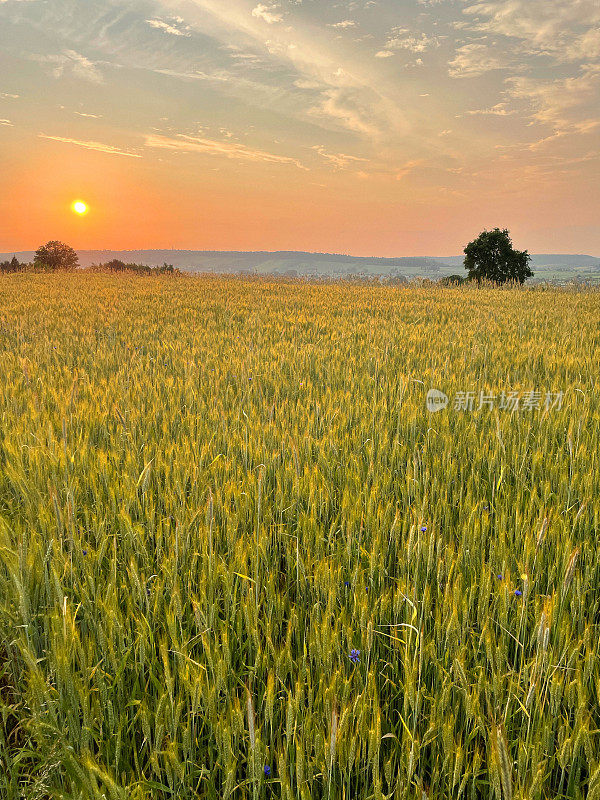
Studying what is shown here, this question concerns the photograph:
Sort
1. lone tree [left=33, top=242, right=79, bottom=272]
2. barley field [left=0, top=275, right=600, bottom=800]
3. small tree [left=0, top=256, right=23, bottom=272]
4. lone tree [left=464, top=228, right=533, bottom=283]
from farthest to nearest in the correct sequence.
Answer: lone tree [left=33, top=242, right=79, bottom=272], lone tree [left=464, top=228, right=533, bottom=283], small tree [left=0, top=256, right=23, bottom=272], barley field [left=0, top=275, right=600, bottom=800]

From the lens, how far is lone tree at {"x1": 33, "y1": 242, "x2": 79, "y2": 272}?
44963 millimetres

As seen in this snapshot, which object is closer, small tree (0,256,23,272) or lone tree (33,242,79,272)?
small tree (0,256,23,272)

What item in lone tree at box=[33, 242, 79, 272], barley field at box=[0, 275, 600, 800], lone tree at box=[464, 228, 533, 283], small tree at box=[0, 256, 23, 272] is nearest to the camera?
barley field at box=[0, 275, 600, 800]

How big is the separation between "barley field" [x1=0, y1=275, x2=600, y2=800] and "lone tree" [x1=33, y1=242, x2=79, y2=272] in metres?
46.3

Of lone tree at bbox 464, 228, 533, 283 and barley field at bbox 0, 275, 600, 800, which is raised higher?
lone tree at bbox 464, 228, 533, 283

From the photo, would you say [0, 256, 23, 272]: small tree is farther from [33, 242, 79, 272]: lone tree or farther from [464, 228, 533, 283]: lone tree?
[464, 228, 533, 283]: lone tree

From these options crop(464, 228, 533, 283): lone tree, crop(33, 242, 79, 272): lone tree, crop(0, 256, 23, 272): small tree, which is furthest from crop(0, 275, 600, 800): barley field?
crop(33, 242, 79, 272): lone tree

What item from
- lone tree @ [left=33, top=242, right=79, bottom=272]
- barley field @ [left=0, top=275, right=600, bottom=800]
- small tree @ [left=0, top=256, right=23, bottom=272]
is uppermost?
lone tree @ [left=33, top=242, right=79, bottom=272]

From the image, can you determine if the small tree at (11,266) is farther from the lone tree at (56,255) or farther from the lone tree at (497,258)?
the lone tree at (497,258)

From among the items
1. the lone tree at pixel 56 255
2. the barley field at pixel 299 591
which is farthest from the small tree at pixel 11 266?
the barley field at pixel 299 591

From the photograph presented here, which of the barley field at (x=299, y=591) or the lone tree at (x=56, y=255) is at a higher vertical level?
the lone tree at (x=56, y=255)

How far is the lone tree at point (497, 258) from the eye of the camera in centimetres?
4209

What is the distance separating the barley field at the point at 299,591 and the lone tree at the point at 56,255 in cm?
4627

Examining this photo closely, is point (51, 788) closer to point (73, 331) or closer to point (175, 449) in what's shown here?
point (175, 449)
